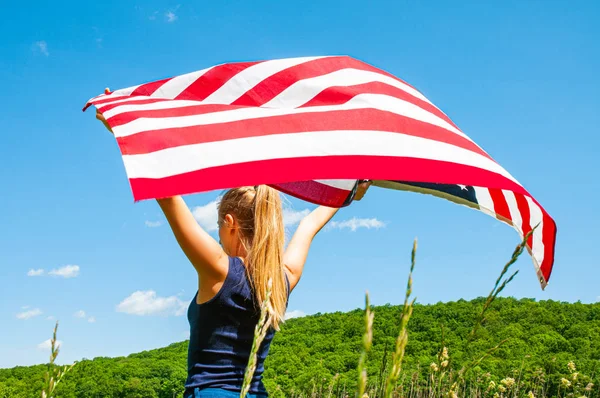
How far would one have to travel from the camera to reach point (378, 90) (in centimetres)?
269

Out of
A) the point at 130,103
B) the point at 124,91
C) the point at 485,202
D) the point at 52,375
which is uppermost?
the point at 124,91

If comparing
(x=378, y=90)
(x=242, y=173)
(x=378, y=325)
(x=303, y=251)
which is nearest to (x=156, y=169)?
(x=242, y=173)

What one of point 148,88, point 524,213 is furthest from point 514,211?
point 148,88

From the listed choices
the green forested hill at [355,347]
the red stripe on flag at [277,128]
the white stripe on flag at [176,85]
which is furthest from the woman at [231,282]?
the green forested hill at [355,347]

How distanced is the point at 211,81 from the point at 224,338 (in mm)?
1361

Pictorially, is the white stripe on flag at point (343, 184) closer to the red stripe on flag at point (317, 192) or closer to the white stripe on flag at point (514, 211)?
the red stripe on flag at point (317, 192)

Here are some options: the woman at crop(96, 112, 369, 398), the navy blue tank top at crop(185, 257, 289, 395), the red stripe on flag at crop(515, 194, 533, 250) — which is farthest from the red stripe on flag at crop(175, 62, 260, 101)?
the red stripe on flag at crop(515, 194, 533, 250)

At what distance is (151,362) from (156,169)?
30.3 metres

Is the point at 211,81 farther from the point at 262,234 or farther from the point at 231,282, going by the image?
the point at 231,282

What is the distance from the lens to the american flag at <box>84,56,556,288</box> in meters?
1.94

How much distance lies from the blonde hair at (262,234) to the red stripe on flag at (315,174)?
0.35 m

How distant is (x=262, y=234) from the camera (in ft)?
7.43

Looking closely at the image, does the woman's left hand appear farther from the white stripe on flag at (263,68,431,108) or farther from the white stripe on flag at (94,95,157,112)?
the white stripe on flag at (94,95,157,112)

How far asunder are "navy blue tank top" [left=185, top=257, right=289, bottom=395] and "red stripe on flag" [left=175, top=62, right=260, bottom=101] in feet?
3.43
